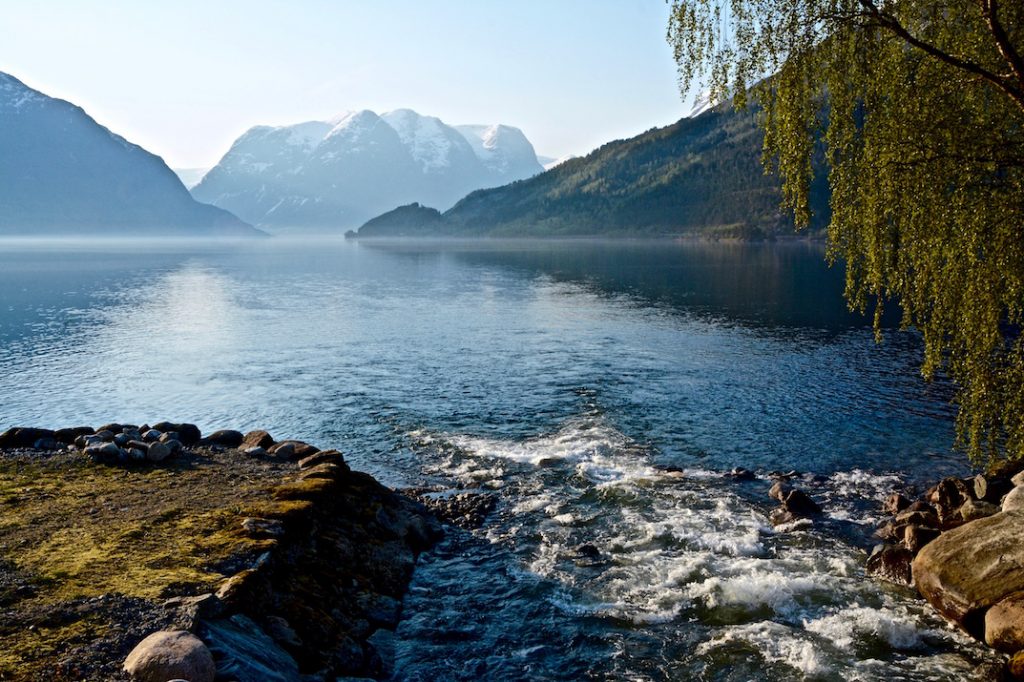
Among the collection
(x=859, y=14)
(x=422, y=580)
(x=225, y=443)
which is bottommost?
(x=422, y=580)

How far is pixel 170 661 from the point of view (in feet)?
42.3

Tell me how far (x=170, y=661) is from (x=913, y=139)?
2180 cm

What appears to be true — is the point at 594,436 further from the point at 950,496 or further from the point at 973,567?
the point at 973,567

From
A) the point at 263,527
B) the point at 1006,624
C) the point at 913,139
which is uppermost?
the point at 913,139

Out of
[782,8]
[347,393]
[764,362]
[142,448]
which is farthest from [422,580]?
[764,362]

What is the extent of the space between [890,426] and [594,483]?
18666 millimetres

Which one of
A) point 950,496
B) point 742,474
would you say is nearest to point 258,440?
point 742,474

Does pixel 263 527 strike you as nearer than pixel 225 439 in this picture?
Yes

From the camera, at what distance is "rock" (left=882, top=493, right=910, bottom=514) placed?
2652 cm

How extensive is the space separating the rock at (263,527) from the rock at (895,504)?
22017mm

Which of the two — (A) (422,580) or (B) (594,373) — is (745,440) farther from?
(A) (422,580)

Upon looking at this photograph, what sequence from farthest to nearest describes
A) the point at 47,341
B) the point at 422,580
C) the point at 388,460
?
the point at 47,341
the point at 388,460
the point at 422,580

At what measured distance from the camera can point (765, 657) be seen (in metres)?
17.7

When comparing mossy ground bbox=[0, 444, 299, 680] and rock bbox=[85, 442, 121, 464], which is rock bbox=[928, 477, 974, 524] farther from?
rock bbox=[85, 442, 121, 464]
